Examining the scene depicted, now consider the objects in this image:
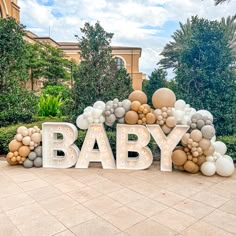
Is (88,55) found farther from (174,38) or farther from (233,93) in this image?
(174,38)

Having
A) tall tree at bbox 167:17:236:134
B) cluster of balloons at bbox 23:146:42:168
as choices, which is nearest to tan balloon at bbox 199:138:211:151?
tall tree at bbox 167:17:236:134

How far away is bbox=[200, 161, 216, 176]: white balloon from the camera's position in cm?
397

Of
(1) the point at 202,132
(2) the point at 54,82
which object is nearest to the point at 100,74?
(1) the point at 202,132

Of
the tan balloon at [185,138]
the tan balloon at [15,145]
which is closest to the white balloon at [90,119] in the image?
the tan balloon at [15,145]

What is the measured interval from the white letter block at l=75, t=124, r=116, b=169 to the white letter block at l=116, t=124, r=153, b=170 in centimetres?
20

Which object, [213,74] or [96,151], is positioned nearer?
[96,151]

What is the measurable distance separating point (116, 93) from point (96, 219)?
382 centimetres

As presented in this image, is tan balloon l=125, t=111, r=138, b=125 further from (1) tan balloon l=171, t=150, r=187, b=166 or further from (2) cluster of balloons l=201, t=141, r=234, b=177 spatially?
(2) cluster of balloons l=201, t=141, r=234, b=177

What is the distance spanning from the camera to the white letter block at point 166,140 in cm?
423

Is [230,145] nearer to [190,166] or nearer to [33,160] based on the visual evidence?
[190,166]

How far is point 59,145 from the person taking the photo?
439 centimetres

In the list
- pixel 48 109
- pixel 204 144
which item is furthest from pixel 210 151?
pixel 48 109

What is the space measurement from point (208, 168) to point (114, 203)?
205 cm

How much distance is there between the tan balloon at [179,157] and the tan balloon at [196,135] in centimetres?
35
